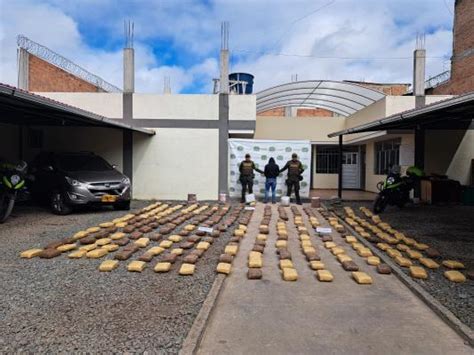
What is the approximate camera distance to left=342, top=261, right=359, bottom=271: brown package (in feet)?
18.1

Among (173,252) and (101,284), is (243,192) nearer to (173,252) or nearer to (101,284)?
(173,252)

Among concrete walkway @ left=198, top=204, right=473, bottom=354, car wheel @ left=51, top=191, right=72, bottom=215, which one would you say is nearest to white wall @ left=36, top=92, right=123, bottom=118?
car wheel @ left=51, top=191, right=72, bottom=215

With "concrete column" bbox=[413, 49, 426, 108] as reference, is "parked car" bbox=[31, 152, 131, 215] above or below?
below

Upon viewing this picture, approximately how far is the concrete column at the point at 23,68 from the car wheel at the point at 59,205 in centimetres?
731

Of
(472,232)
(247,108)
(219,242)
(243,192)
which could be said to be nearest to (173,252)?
(219,242)

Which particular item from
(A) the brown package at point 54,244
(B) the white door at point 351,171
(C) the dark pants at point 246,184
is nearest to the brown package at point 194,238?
(A) the brown package at point 54,244

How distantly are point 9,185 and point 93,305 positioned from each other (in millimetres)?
5539

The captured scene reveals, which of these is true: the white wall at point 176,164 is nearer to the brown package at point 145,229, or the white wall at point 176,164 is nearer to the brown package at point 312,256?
the brown package at point 145,229

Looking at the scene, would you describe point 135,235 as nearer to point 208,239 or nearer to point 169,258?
point 208,239

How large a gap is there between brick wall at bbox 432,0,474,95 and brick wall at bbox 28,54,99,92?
63.9 feet

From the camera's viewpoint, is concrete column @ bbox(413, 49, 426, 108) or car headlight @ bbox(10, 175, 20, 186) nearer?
car headlight @ bbox(10, 175, 20, 186)

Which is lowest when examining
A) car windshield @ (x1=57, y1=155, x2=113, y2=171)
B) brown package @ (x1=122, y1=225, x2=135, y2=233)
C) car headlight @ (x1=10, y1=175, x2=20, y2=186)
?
brown package @ (x1=122, y1=225, x2=135, y2=233)

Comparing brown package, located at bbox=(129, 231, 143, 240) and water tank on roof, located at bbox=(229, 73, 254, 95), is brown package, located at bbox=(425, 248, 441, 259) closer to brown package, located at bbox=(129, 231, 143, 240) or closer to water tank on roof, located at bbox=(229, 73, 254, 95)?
brown package, located at bbox=(129, 231, 143, 240)

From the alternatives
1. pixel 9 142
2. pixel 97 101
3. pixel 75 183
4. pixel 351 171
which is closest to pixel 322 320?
pixel 75 183
